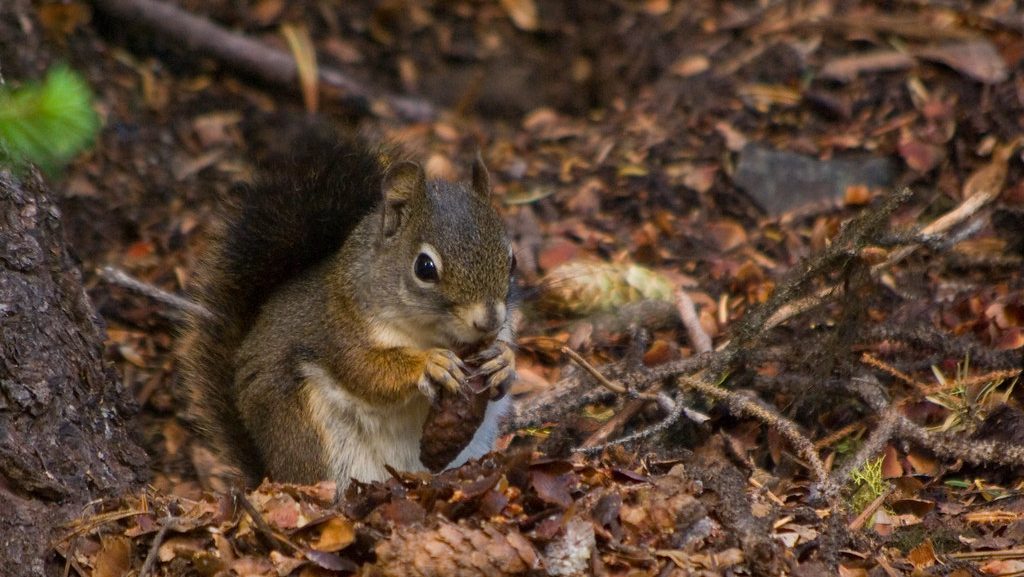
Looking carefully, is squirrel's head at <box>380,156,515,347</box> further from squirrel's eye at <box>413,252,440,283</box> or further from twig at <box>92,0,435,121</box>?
twig at <box>92,0,435,121</box>

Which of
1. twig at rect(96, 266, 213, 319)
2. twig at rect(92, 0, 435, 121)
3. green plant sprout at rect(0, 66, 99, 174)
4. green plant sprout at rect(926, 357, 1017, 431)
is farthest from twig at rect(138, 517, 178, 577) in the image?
twig at rect(92, 0, 435, 121)

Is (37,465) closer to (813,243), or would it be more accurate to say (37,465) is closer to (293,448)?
(293,448)

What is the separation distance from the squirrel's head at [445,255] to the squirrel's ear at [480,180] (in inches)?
2.6

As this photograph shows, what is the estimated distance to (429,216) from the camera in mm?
3230

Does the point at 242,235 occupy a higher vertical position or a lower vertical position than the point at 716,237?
higher

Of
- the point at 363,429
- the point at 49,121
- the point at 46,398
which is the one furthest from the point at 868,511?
the point at 49,121

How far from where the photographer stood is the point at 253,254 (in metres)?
3.50

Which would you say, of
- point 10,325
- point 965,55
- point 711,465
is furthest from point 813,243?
point 10,325

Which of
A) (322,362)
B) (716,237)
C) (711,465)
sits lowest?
(716,237)

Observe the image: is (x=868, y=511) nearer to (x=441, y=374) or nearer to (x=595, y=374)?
(x=595, y=374)

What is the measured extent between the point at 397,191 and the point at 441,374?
2.02 ft

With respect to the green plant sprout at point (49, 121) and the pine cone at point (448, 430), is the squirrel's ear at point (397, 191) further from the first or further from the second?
the green plant sprout at point (49, 121)

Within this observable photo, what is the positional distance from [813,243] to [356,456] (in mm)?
2105

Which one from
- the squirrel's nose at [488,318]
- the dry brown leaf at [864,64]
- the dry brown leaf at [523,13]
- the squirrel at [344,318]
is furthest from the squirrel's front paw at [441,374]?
the dry brown leaf at [523,13]
